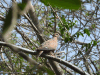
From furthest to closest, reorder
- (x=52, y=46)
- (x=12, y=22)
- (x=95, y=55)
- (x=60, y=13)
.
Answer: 1. (x=95, y=55)
2. (x=60, y=13)
3. (x=52, y=46)
4. (x=12, y=22)

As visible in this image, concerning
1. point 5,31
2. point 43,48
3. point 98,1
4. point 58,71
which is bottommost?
point 58,71

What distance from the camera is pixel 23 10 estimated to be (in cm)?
22

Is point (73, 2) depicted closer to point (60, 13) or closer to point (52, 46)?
point (52, 46)

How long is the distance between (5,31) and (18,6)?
0.14ft

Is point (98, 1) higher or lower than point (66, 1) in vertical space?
higher

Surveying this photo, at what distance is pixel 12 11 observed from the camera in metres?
0.21

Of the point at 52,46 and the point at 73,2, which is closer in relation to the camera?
the point at 73,2

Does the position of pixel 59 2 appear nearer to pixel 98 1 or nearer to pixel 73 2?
pixel 73 2

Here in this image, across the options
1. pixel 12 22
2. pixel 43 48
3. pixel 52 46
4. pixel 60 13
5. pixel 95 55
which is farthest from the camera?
pixel 95 55

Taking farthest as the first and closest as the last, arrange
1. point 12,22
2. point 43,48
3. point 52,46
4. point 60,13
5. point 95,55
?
point 95,55
point 60,13
point 52,46
point 43,48
point 12,22

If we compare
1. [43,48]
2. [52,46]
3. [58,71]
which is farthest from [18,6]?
[58,71]

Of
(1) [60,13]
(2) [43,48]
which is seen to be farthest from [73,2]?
(1) [60,13]

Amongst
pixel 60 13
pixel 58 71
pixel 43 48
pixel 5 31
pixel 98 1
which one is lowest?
pixel 58 71

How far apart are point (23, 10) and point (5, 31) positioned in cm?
4
